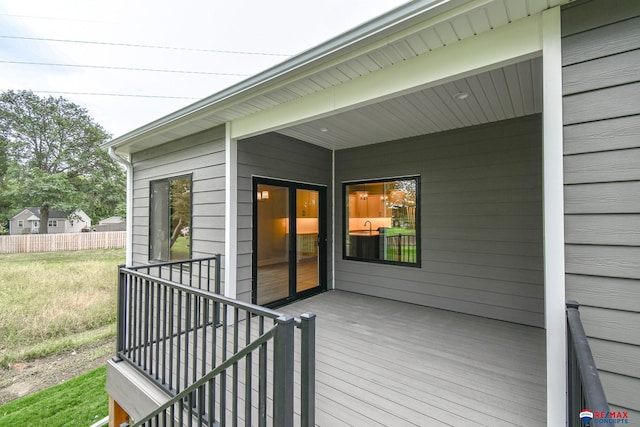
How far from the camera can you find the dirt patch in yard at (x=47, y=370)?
187 inches

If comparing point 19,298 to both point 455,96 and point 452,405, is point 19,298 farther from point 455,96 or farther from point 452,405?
point 455,96

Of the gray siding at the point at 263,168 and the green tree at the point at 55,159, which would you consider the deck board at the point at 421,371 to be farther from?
the green tree at the point at 55,159

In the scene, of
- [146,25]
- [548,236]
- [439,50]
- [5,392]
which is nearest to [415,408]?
[548,236]

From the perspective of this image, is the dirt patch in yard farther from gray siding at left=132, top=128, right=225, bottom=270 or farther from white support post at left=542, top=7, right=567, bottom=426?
white support post at left=542, top=7, right=567, bottom=426

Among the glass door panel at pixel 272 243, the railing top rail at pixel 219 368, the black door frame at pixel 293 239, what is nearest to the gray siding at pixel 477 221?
the black door frame at pixel 293 239

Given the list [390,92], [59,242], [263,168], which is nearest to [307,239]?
Result: [263,168]

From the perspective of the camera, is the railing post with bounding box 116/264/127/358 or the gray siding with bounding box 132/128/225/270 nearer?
the railing post with bounding box 116/264/127/358

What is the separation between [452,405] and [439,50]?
2501 millimetres

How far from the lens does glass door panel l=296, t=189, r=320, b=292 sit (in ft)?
15.0

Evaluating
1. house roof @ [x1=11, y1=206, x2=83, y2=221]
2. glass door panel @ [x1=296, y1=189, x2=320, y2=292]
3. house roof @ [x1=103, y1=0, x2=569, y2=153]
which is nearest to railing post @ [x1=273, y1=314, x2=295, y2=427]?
house roof @ [x1=103, y1=0, x2=569, y2=153]

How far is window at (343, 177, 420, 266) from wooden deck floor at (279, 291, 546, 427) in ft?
3.60

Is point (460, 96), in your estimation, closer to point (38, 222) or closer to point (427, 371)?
point (427, 371)

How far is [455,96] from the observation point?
2.91 meters

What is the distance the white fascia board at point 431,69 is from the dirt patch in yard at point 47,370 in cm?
626
